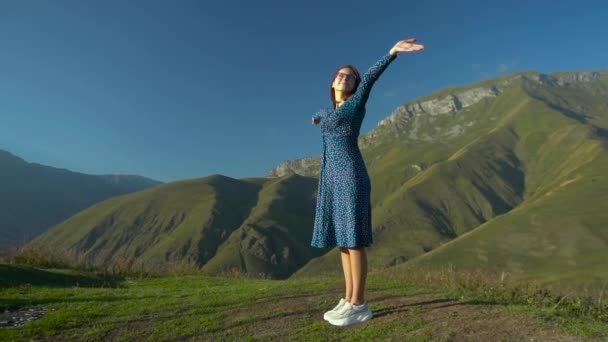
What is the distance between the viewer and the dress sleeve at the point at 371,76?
5.36 metres

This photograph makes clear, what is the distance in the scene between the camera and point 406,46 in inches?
207

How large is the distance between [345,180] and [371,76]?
1240mm

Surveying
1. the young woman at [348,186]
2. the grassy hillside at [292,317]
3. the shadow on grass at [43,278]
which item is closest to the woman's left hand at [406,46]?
the young woman at [348,186]

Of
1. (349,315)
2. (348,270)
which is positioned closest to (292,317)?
(349,315)

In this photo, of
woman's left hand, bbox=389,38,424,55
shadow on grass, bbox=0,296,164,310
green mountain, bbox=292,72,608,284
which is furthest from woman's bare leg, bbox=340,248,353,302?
green mountain, bbox=292,72,608,284

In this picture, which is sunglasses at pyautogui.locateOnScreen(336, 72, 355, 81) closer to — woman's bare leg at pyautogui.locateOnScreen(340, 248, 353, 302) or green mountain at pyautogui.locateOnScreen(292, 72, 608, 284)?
woman's bare leg at pyautogui.locateOnScreen(340, 248, 353, 302)

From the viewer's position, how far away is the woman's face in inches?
225

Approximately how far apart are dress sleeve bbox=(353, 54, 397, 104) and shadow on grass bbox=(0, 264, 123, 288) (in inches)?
341

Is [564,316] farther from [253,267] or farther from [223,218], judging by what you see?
[223,218]

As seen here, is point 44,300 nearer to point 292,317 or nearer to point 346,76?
point 292,317

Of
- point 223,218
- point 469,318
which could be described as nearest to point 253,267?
point 223,218

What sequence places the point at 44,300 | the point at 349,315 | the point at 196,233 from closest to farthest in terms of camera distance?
1. the point at 349,315
2. the point at 44,300
3. the point at 196,233

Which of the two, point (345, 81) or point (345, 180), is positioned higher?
point (345, 81)

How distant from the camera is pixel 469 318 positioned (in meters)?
5.87
